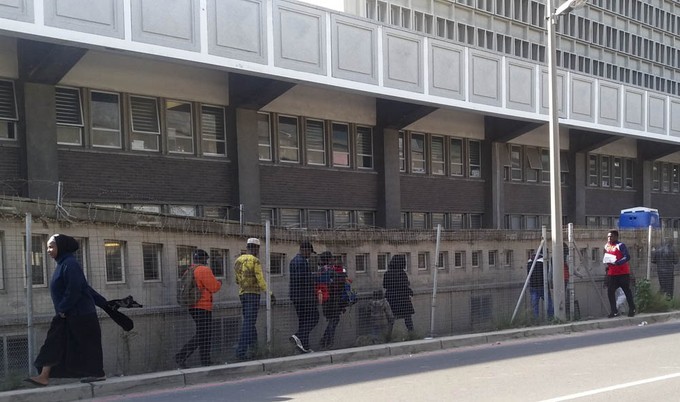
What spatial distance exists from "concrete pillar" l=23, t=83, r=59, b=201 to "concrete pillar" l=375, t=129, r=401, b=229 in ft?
35.9

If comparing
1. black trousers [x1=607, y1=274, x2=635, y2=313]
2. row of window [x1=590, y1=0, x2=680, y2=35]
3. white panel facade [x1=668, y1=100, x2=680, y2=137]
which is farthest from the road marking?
row of window [x1=590, y1=0, x2=680, y2=35]

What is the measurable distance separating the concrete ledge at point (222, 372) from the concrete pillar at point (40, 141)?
7947 mm

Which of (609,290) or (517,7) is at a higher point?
(517,7)

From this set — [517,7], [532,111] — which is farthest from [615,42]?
[532,111]

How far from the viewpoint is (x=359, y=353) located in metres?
11.5

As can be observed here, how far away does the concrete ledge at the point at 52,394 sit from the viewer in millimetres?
8211

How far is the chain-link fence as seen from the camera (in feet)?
31.1

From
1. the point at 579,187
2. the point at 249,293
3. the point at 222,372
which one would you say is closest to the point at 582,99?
the point at 579,187

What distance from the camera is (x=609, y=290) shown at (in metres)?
15.8

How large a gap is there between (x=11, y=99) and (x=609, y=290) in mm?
13426

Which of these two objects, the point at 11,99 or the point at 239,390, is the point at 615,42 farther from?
the point at 239,390

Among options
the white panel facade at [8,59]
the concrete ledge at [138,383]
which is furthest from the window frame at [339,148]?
the concrete ledge at [138,383]

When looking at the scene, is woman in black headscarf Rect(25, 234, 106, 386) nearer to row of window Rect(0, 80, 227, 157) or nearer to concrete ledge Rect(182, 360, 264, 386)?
concrete ledge Rect(182, 360, 264, 386)

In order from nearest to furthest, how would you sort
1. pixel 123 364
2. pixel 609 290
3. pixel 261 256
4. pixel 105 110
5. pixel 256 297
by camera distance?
1. pixel 123 364
2. pixel 256 297
3. pixel 261 256
4. pixel 609 290
5. pixel 105 110
